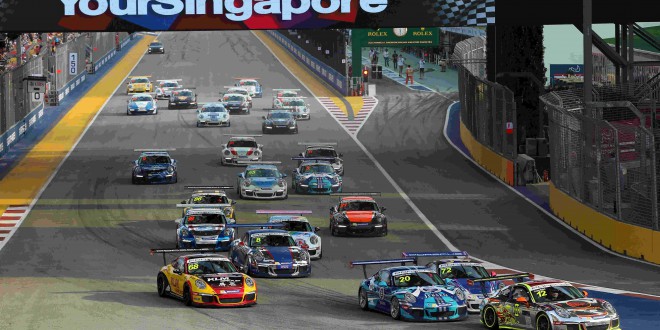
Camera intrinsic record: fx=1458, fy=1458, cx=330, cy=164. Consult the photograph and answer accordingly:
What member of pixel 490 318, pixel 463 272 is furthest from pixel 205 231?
pixel 490 318

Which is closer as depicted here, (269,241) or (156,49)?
(269,241)

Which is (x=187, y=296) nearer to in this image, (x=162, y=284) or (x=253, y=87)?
(x=162, y=284)

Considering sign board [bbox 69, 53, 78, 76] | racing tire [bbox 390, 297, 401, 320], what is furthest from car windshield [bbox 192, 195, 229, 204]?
sign board [bbox 69, 53, 78, 76]

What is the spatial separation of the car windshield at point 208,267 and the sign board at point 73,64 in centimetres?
6224

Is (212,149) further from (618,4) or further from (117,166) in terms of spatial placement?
(618,4)

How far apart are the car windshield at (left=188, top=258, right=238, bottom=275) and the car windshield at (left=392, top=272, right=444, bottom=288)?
413 centimetres

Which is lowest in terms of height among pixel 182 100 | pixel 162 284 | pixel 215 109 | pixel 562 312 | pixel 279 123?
pixel 162 284

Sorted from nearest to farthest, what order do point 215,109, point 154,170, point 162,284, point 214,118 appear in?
point 162,284 < point 154,170 < point 214,118 < point 215,109

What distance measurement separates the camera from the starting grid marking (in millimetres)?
77625

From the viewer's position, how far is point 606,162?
42.8 metres

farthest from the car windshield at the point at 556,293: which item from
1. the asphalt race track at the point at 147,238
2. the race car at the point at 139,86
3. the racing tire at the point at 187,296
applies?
the race car at the point at 139,86

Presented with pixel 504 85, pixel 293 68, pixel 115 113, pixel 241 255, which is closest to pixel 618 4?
pixel 504 85

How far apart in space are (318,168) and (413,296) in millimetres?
25388

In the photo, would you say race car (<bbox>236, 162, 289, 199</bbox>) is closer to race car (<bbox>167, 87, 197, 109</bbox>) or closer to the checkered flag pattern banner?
the checkered flag pattern banner
